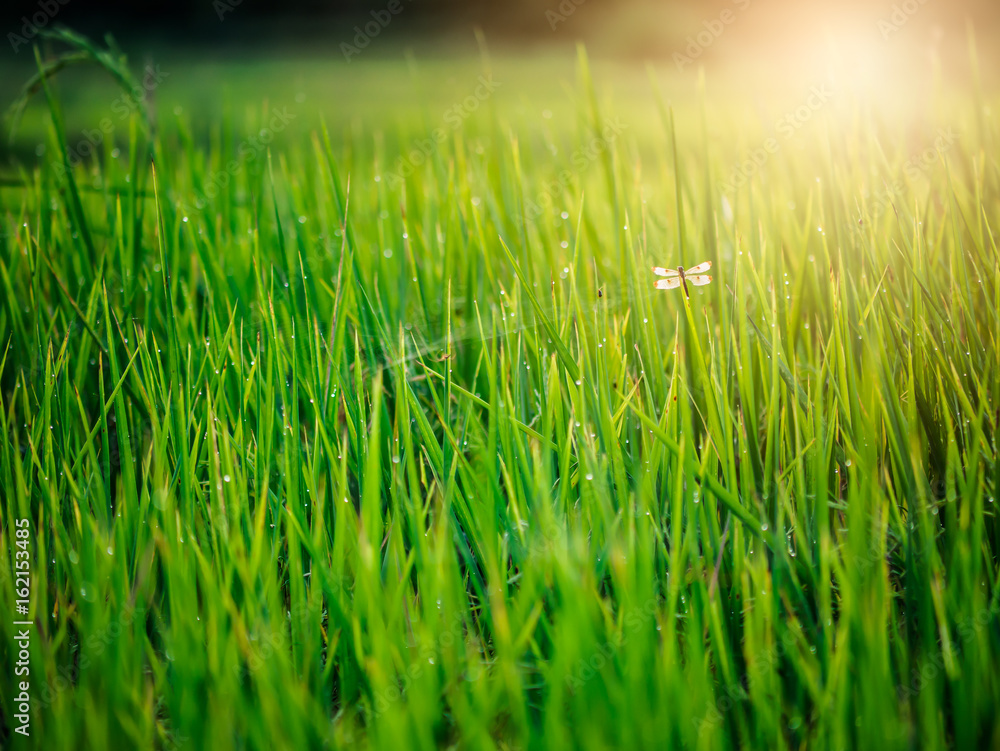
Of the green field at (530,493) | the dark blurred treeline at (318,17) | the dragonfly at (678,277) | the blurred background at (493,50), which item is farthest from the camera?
the dark blurred treeline at (318,17)

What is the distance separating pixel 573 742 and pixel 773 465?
0.45 meters

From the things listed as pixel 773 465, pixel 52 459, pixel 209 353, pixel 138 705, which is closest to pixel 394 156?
pixel 209 353

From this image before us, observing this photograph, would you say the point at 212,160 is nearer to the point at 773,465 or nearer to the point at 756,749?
the point at 773,465

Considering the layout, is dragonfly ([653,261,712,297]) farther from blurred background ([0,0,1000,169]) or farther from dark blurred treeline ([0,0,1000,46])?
dark blurred treeline ([0,0,1000,46])

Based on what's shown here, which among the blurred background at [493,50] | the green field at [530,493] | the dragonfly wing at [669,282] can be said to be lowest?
the green field at [530,493]

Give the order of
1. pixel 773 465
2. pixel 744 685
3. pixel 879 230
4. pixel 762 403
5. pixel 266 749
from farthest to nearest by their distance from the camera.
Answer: pixel 879 230 → pixel 762 403 → pixel 773 465 → pixel 744 685 → pixel 266 749

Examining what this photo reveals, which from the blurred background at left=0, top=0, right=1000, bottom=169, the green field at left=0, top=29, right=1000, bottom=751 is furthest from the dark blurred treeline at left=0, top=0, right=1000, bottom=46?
the green field at left=0, top=29, right=1000, bottom=751

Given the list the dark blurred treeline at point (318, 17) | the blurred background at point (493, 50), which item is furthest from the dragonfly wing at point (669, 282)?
the dark blurred treeline at point (318, 17)

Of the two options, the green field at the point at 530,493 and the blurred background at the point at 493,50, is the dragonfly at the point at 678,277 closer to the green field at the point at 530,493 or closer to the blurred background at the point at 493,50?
the green field at the point at 530,493

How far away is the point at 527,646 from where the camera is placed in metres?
0.67

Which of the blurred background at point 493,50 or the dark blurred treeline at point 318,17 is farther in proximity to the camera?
the dark blurred treeline at point 318,17

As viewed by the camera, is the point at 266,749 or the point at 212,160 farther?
the point at 212,160

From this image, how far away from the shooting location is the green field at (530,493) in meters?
0.58

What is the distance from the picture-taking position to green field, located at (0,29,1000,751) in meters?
0.58
